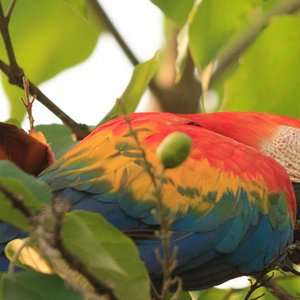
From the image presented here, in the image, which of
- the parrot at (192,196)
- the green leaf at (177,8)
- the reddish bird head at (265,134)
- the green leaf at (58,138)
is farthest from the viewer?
the reddish bird head at (265,134)

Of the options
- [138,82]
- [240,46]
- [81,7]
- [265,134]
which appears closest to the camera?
[81,7]

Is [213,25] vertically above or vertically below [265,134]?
above

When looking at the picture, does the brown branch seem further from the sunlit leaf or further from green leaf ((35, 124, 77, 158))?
the sunlit leaf

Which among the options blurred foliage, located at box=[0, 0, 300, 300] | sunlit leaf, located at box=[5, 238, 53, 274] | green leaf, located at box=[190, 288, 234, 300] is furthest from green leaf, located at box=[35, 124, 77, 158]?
sunlit leaf, located at box=[5, 238, 53, 274]

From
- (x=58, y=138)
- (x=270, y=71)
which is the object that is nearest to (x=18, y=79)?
(x=58, y=138)

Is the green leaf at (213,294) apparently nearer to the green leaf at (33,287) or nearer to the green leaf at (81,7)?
the green leaf at (81,7)

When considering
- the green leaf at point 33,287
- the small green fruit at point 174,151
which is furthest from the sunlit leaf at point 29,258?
the small green fruit at point 174,151

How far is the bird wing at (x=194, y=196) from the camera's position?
168 centimetres

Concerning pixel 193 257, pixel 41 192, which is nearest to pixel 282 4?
pixel 193 257

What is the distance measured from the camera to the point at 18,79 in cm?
201

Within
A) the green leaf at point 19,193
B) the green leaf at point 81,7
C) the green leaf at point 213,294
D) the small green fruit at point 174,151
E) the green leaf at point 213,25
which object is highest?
the green leaf at point 81,7

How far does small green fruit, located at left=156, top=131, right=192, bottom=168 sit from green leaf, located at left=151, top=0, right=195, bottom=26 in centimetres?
79

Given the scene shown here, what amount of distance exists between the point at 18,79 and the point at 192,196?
51 centimetres

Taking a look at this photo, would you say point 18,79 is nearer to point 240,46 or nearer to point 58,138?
point 58,138
